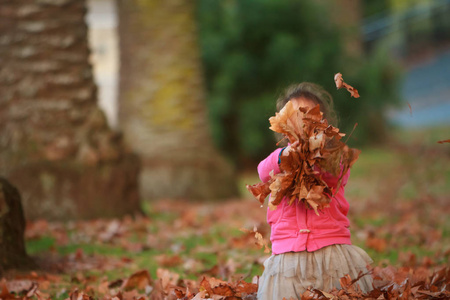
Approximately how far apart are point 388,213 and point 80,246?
12.2 ft

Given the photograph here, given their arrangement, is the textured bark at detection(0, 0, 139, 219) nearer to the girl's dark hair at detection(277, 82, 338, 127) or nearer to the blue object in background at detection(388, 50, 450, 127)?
the girl's dark hair at detection(277, 82, 338, 127)

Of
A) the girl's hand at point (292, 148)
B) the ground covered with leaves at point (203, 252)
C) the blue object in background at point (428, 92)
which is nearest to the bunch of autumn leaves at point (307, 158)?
the girl's hand at point (292, 148)

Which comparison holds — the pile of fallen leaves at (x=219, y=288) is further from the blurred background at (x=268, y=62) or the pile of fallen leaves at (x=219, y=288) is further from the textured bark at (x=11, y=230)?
the blurred background at (x=268, y=62)

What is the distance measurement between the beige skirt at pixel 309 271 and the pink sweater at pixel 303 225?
0.13 feet

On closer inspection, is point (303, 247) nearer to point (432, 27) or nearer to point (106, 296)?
point (106, 296)

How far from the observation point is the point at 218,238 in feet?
18.4

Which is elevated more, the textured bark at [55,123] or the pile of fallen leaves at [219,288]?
the textured bark at [55,123]

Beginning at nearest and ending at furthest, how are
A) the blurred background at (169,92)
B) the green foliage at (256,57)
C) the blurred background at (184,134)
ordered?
1. the blurred background at (184,134)
2. the blurred background at (169,92)
3. the green foliage at (256,57)

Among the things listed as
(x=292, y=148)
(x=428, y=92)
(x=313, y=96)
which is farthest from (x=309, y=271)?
(x=428, y=92)

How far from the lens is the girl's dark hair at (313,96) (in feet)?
9.74

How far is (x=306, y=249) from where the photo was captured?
283cm

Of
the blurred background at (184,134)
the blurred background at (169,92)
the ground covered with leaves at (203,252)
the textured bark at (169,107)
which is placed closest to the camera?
the ground covered with leaves at (203,252)

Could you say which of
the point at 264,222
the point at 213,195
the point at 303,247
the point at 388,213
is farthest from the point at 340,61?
the point at 303,247

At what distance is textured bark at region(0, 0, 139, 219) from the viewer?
5930mm
